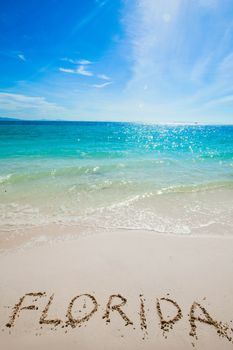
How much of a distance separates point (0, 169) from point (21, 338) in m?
14.1

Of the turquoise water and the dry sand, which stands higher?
the turquoise water

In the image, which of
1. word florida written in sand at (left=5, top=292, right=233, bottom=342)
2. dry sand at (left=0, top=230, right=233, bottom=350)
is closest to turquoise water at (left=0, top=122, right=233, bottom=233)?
dry sand at (left=0, top=230, right=233, bottom=350)

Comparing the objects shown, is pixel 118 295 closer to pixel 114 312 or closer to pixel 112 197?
pixel 114 312

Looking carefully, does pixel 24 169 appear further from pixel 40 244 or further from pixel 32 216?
pixel 40 244

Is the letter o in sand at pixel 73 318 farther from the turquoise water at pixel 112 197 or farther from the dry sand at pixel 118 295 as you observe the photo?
the turquoise water at pixel 112 197

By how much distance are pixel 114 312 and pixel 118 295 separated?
15.9 inches

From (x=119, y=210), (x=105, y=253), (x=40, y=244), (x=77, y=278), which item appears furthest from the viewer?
(x=119, y=210)

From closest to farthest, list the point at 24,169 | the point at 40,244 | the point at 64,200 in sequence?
the point at 40,244 → the point at 64,200 → the point at 24,169

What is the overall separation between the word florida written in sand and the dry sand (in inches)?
0.7

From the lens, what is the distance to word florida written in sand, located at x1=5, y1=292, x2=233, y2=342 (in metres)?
3.88

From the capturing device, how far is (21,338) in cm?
365

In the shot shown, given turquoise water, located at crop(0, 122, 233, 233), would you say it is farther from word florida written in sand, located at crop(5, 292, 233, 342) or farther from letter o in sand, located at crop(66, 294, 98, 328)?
letter o in sand, located at crop(66, 294, 98, 328)

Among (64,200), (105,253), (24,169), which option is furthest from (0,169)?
(105,253)

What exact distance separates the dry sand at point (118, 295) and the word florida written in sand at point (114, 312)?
17mm
